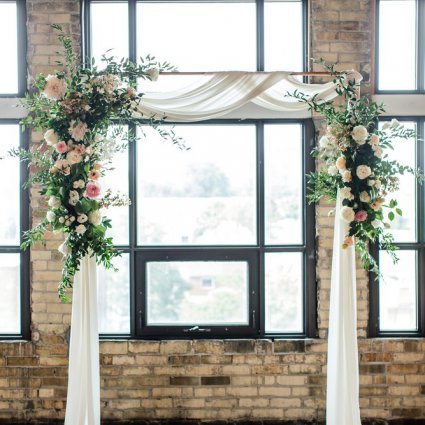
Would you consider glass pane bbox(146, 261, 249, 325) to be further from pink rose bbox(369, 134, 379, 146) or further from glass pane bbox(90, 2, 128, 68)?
glass pane bbox(90, 2, 128, 68)

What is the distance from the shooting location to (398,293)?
366cm

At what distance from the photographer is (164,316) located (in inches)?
142

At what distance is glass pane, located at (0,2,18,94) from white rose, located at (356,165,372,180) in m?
2.58

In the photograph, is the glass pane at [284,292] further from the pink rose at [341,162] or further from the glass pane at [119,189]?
the glass pane at [119,189]

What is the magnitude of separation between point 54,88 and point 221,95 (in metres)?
1.09

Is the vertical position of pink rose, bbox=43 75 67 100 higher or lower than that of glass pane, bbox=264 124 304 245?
higher

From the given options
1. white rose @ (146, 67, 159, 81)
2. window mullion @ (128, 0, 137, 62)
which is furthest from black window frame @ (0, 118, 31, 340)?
white rose @ (146, 67, 159, 81)

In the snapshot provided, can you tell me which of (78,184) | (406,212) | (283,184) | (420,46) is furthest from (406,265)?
→ (78,184)

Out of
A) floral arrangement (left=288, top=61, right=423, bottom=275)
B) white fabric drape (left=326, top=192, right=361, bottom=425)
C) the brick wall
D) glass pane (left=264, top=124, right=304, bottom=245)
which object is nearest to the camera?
floral arrangement (left=288, top=61, right=423, bottom=275)

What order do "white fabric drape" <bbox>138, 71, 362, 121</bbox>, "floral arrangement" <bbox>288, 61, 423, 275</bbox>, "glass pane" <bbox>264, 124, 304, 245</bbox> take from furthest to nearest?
"glass pane" <bbox>264, 124, 304, 245</bbox> < "white fabric drape" <bbox>138, 71, 362, 121</bbox> < "floral arrangement" <bbox>288, 61, 423, 275</bbox>

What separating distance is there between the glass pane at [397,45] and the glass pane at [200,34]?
1.00 metres

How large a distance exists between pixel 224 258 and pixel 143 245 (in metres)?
0.62

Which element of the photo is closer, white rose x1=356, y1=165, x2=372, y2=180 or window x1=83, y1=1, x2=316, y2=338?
white rose x1=356, y1=165, x2=372, y2=180

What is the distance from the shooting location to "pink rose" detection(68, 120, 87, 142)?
2.88 meters
